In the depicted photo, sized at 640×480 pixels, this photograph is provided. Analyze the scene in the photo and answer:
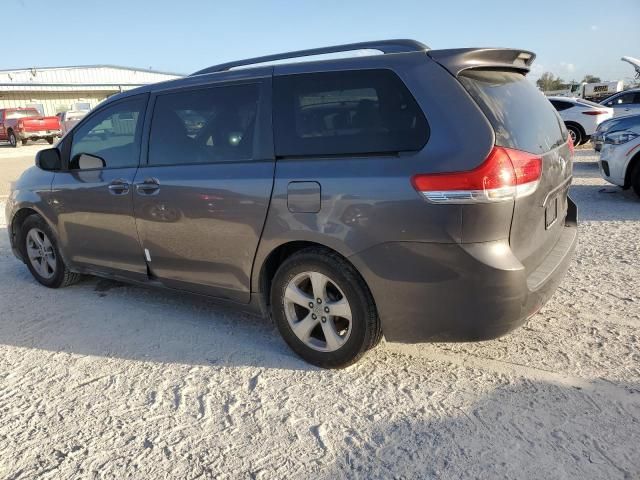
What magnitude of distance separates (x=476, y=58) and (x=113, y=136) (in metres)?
2.86

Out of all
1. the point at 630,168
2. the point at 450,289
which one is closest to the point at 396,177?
the point at 450,289

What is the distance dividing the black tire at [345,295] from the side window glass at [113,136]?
1.59m

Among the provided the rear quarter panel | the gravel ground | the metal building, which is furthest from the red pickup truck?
the rear quarter panel

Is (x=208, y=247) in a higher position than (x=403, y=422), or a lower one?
higher

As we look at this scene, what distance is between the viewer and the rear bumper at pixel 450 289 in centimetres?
253

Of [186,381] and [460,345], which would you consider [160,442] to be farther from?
[460,345]

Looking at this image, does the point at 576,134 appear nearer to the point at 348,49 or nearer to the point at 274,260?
the point at 348,49

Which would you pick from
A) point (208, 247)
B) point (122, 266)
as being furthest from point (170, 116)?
point (122, 266)

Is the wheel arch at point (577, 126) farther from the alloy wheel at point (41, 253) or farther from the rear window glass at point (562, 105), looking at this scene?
the alloy wheel at point (41, 253)

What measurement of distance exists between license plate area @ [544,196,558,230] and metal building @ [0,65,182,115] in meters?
42.0

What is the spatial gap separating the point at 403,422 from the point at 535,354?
1.08m

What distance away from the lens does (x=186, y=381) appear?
3.05m

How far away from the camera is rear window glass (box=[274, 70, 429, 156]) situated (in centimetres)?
268

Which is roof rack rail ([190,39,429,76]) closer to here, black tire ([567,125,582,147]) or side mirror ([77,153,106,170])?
side mirror ([77,153,106,170])
